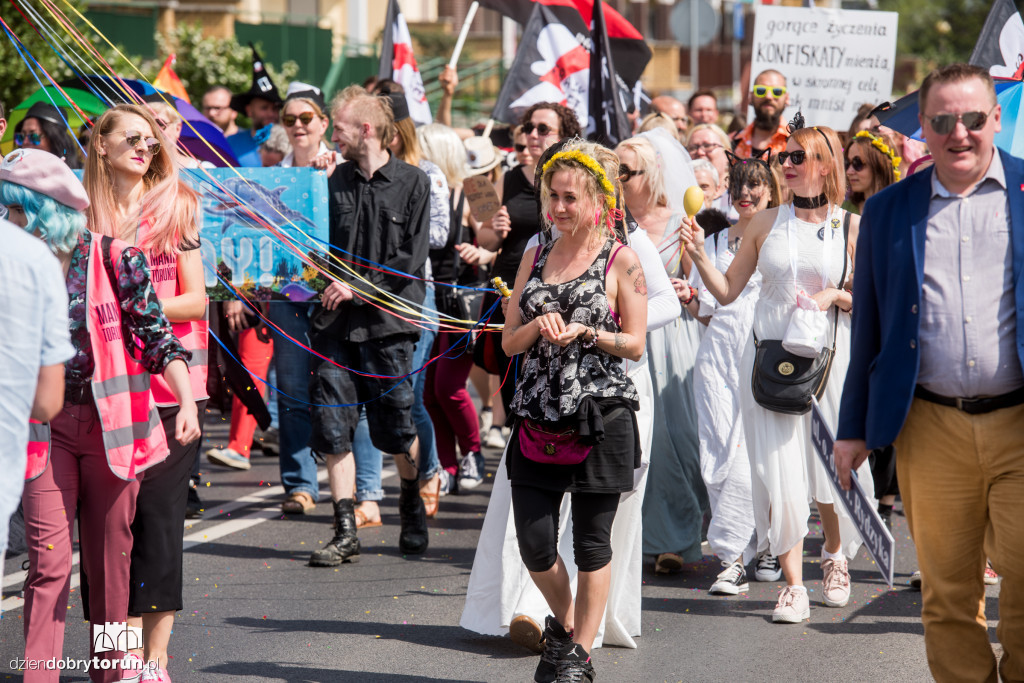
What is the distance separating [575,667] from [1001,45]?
13.9ft

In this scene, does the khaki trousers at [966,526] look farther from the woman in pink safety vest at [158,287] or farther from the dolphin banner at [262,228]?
the dolphin banner at [262,228]

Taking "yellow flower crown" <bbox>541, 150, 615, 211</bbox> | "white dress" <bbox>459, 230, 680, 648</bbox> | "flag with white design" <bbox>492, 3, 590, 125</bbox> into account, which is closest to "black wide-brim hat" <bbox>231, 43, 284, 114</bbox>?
"flag with white design" <bbox>492, 3, 590, 125</bbox>

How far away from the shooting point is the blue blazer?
3768 millimetres

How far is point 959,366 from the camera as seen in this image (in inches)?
147

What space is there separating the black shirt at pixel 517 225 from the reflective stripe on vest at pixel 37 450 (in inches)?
118

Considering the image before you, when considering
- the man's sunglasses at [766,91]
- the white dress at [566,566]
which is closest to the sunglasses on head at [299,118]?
the white dress at [566,566]

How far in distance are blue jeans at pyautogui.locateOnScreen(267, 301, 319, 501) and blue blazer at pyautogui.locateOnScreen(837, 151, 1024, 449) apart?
4192 millimetres

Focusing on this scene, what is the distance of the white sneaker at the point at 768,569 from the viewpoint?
644 centimetres

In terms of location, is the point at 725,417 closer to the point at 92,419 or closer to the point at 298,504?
the point at 298,504

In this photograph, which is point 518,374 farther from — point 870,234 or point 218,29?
point 218,29

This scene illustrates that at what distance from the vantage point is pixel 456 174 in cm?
834

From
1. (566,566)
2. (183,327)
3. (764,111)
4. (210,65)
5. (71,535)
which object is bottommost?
(566,566)

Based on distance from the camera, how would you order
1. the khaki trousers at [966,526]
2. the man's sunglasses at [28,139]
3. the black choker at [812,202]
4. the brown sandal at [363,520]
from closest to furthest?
the khaki trousers at [966,526] → the black choker at [812,202] → the brown sandal at [363,520] → the man's sunglasses at [28,139]

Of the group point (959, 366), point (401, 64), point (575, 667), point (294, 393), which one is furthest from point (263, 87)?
point (959, 366)
